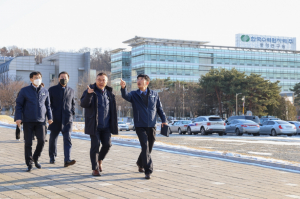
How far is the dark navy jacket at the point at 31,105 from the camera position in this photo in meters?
7.97

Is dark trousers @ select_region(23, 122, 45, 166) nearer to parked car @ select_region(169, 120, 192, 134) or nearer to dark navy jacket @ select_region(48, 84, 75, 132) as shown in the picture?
dark navy jacket @ select_region(48, 84, 75, 132)

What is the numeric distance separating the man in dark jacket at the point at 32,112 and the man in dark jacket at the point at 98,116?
3.81ft

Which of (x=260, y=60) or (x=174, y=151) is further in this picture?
(x=260, y=60)

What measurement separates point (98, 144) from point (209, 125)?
77.8 feet

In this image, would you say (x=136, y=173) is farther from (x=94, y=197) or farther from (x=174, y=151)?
(x=174, y=151)

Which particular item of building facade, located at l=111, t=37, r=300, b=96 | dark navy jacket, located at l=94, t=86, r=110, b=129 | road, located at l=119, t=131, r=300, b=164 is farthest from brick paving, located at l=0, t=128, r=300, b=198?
building facade, located at l=111, t=37, r=300, b=96

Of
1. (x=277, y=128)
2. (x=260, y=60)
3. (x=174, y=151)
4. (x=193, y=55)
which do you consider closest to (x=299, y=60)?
(x=260, y=60)

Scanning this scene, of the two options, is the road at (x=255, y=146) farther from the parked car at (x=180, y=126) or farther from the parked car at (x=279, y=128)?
the parked car at (x=180, y=126)

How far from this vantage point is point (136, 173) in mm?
7844

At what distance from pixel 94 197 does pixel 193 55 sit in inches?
3588

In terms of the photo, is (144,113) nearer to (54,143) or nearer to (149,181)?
(149,181)

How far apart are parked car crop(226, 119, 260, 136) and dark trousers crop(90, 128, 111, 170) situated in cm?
2403

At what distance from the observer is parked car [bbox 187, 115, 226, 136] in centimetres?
3036

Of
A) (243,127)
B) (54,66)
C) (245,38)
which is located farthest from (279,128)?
(54,66)
